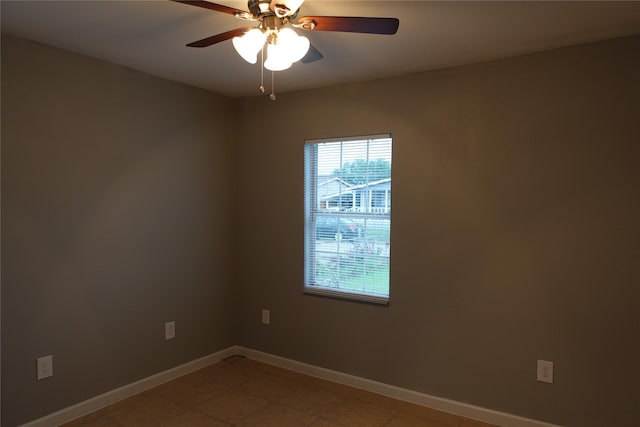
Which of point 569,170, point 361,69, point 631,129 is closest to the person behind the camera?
point 631,129

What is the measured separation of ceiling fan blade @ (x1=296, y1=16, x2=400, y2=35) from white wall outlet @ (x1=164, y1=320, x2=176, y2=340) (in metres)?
2.55

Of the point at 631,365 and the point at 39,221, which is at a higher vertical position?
the point at 39,221

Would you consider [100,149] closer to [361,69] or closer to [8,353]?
[8,353]

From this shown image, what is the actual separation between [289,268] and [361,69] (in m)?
1.71

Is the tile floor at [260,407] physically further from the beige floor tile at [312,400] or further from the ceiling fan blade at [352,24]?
the ceiling fan blade at [352,24]

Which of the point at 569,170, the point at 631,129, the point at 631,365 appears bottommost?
the point at 631,365

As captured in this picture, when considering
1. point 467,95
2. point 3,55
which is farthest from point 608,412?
point 3,55

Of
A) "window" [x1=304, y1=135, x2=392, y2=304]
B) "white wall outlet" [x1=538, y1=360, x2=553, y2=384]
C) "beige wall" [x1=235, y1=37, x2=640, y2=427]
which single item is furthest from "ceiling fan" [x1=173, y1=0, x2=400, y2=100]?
"white wall outlet" [x1=538, y1=360, x2=553, y2=384]

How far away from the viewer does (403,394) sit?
10.1 ft

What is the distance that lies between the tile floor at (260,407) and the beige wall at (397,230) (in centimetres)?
18

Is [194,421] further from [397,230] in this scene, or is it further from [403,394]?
[397,230]

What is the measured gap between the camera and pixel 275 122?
3.69m

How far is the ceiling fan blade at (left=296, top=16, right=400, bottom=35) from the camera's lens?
64.6 inches

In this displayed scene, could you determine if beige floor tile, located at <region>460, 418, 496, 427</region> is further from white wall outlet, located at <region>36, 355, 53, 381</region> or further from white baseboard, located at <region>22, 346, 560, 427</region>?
white wall outlet, located at <region>36, 355, 53, 381</region>
